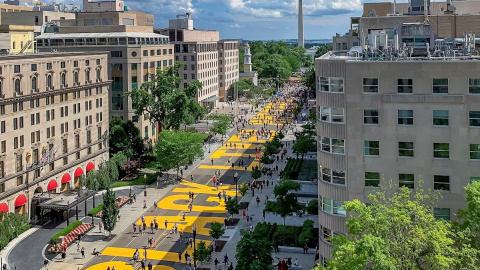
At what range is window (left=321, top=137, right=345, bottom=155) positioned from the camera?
120 feet

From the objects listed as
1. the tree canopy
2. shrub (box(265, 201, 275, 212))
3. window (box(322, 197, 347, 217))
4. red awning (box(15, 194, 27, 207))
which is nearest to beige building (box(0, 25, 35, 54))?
the tree canopy

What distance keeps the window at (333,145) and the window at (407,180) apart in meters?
4.31

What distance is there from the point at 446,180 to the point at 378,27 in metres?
27.4

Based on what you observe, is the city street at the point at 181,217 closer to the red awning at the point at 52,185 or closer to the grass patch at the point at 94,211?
the grass patch at the point at 94,211

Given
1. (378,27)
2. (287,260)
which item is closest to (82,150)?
(287,260)

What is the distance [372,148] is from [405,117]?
308 cm

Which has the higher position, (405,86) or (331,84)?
(331,84)

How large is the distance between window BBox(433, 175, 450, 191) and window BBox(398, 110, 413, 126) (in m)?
4.08

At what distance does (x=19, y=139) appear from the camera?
196ft

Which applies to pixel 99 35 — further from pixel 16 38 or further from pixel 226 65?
pixel 226 65

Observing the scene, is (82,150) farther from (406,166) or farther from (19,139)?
(406,166)

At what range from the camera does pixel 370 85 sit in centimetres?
3547

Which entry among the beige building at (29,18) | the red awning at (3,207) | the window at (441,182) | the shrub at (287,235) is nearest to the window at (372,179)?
the window at (441,182)

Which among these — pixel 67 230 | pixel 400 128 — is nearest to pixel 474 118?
pixel 400 128
